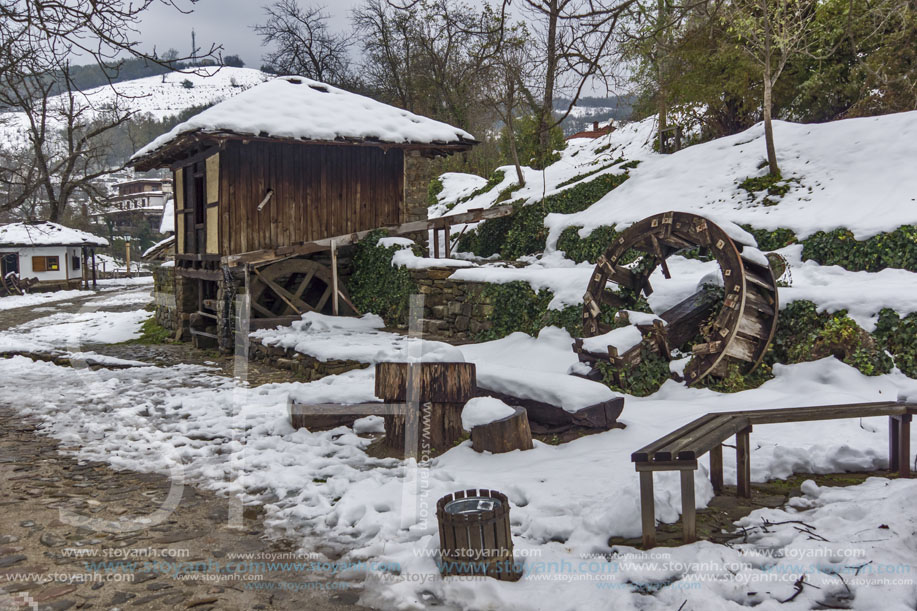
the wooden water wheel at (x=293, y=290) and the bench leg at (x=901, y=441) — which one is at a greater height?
the wooden water wheel at (x=293, y=290)

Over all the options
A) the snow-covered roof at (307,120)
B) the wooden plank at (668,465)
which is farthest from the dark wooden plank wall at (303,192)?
the wooden plank at (668,465)

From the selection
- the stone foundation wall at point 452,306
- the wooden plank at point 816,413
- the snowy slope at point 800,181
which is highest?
the snowy slope at point 800,181

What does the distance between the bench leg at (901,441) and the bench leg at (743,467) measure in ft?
3.34

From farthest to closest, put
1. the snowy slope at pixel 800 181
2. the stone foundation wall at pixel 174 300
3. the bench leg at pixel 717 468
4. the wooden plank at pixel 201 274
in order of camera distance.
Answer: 1. the stone foundation wall at pixel 174 300
2. the wooden plank at pixel 201 274
3. the snowy slope at pixel 800 181
4. the bench leg at pixel 717 468

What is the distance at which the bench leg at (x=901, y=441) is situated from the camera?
4.07 metres

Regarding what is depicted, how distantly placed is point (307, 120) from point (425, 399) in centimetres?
881

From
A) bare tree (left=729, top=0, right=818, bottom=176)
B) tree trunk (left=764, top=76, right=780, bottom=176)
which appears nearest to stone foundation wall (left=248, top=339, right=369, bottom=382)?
tree trunk (left=764, top=76, right=780, bottom=176)

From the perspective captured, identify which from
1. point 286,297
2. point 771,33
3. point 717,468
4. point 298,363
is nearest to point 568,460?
point 717,468

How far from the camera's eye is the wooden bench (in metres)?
3.44

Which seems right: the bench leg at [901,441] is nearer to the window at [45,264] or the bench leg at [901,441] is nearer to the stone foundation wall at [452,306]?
the stone foundation wall at [452,306]

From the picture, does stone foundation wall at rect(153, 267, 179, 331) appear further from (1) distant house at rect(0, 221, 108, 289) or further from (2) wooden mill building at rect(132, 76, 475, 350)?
(1) distant house at rect(0, 221, 108, 289)

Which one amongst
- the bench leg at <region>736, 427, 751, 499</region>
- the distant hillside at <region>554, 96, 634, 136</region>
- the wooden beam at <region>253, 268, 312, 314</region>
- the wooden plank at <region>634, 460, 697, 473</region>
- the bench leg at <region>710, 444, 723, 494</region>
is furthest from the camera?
the wooden beam at <region>253, 268, 312, 314</region>

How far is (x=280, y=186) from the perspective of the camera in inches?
506

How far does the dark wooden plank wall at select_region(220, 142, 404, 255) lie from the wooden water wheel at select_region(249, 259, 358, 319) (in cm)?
65
